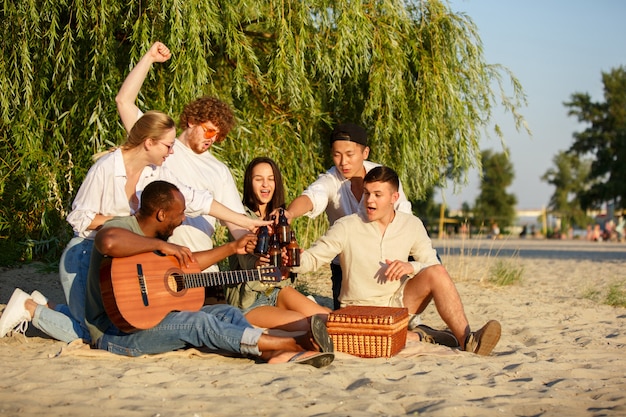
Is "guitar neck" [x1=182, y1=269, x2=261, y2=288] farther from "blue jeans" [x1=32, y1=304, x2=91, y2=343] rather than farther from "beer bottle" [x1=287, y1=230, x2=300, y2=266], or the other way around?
"blue jeans" [x1=32, y1=304, x2=91, y2=343]

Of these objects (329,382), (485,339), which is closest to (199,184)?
(329,382)

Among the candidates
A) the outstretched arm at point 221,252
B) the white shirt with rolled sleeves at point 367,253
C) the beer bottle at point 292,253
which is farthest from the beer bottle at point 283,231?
the white shirt with rolled sleeves at point 367,253

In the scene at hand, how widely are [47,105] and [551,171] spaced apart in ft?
222

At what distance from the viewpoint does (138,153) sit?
17.7 ft

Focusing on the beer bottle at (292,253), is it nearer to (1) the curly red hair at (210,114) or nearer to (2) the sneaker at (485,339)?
(1) the curly red hair at (210,114)

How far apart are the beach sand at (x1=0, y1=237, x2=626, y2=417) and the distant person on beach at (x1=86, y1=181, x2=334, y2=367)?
103 millimetres

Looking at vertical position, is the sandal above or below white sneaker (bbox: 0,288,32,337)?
below

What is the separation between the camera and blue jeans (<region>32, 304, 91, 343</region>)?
18.0 feet

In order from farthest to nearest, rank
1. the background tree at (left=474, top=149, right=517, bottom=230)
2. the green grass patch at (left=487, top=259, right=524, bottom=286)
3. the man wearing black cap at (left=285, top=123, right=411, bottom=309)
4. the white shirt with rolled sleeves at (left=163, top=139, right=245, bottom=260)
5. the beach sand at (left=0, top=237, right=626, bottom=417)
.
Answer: the background tree at (left=474, top=149, right=517, bottom=230) → the green grass patch at (left=487, top=259, right=524, bottom=286) → the man wearing black cap at (left=285, top=123, right=411, bottom=309) → the white shirt with rolled sleeves at (left=163, top=139, right=245, bottom=260) → the beach sand at (left=0, top=237, right=626, bottom=417)

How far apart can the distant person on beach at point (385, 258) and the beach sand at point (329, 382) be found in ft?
1.41

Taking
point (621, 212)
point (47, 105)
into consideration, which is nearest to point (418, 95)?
point (47, 105)

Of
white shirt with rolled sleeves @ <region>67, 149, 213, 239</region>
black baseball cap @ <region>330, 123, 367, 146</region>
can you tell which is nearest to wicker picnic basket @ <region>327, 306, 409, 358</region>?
white shirt with rolled sleeves @ <region>67, 149, 213, 239</region>

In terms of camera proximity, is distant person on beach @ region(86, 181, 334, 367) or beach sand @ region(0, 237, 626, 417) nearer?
beach sand @ region(0, 237, 626, 417)

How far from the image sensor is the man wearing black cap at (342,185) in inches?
244
